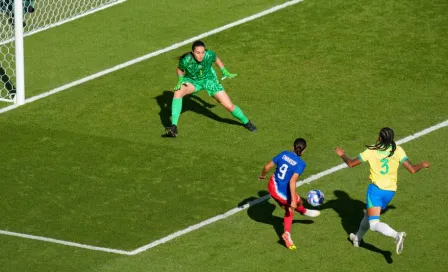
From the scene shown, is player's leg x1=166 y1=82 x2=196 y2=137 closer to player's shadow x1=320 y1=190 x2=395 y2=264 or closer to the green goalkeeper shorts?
the green goalkeeper shorts

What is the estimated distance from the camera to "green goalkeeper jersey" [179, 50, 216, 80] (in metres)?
22.2

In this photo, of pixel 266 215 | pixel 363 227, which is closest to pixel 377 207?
pixel 363 227

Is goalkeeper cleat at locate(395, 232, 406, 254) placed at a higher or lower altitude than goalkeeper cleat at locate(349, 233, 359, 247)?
lower

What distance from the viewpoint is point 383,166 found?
59.0 ft

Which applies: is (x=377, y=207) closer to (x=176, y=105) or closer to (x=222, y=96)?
(x=222, y=96)

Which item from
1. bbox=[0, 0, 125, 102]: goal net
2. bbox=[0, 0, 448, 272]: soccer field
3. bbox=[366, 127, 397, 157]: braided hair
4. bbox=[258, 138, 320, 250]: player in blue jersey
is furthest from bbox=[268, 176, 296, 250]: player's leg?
bbox=[0, 0, 125, 102]: goal net

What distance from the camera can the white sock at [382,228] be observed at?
17.6 metres

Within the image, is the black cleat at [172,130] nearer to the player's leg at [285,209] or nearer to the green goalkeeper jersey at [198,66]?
the green goalkeeper jersey at [198,66]

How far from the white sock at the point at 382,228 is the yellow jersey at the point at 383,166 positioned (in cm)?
53

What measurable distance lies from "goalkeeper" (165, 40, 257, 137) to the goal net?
15.9 ft

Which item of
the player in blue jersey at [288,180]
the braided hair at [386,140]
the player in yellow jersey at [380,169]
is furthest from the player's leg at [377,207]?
the player in blue jersey at [288,180]

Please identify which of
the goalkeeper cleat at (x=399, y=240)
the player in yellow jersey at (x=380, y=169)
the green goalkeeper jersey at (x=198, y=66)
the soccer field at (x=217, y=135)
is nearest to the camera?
the goalkeeper cleat at (x=399, y=240)

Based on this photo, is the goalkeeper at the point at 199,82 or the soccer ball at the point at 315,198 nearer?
the soccer ball at the point at 315,198

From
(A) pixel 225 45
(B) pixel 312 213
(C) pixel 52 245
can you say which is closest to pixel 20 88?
(A) pixel 225 45
